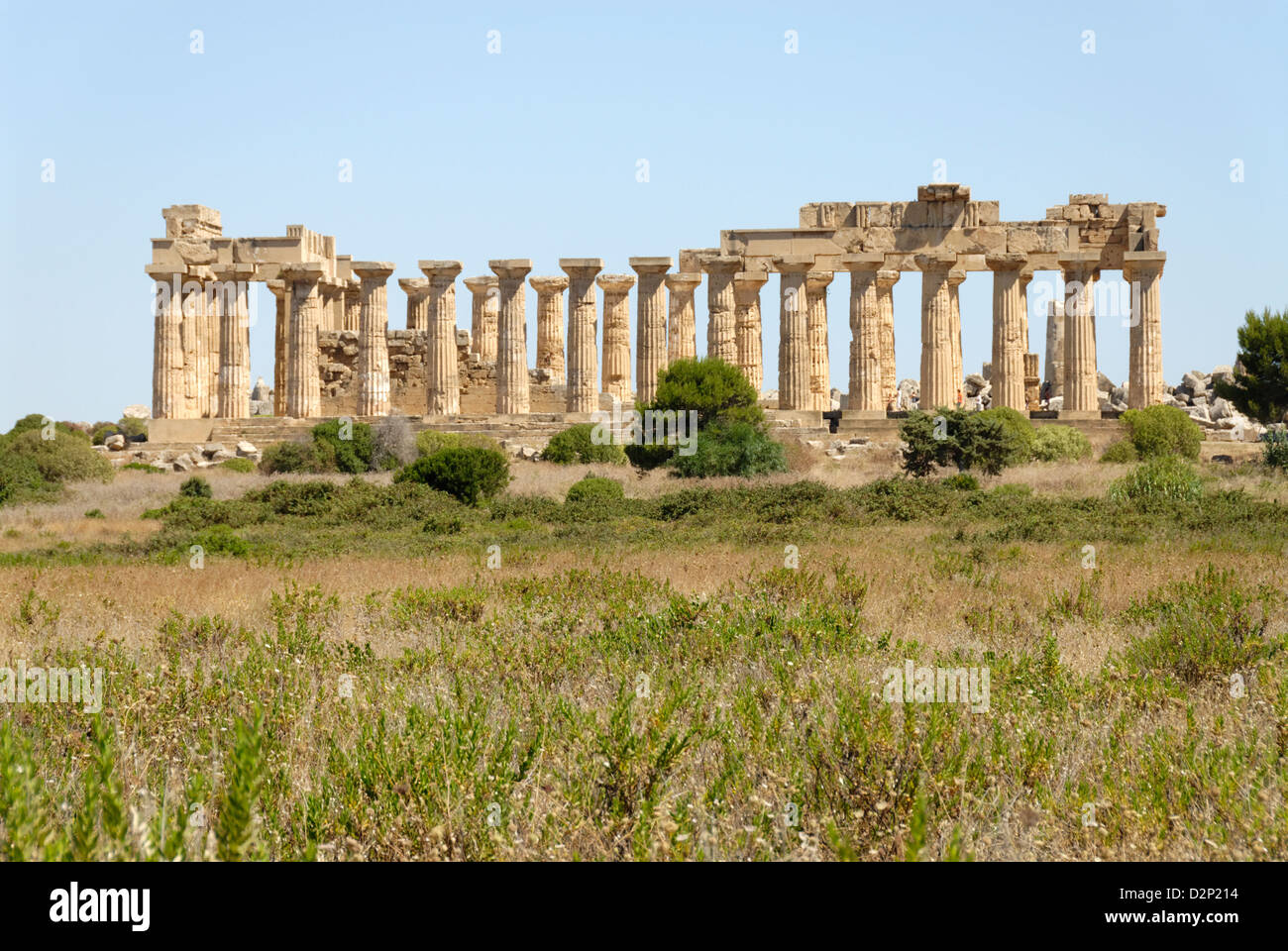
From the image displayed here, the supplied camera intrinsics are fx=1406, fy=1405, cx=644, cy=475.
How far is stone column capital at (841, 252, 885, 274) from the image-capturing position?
41.2 meters

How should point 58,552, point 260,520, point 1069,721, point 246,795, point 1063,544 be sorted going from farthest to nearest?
1. point 260,520
2. point 58,552
3. point 1063,544
4. point 1069,721
5. point 246,795

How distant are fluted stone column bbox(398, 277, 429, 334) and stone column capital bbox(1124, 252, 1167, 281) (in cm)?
2241

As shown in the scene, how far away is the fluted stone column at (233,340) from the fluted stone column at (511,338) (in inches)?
303

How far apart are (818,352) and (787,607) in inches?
1249

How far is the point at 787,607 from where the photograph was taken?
1252 centimetres

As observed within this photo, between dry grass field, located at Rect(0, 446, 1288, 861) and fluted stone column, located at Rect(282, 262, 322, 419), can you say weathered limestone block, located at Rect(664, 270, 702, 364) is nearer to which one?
fluted stone column, located at Rect(282, 262, 322, 419)

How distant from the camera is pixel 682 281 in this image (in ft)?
144

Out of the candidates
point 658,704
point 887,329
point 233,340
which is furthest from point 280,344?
point 658,704

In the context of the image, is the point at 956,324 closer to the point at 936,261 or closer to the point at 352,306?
the point at 936,261

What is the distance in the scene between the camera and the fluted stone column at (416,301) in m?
47.7

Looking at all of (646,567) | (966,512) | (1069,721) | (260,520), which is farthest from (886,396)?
(1069,721)

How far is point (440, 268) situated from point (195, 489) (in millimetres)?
17035

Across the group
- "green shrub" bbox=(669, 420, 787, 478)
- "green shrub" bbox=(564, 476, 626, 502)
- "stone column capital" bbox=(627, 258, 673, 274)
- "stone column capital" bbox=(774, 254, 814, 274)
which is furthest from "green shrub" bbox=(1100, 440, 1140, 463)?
"stone column capital" bbox=(627, 258, 673, 274)

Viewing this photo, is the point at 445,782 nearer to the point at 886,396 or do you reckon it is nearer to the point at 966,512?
the point at 966,512
